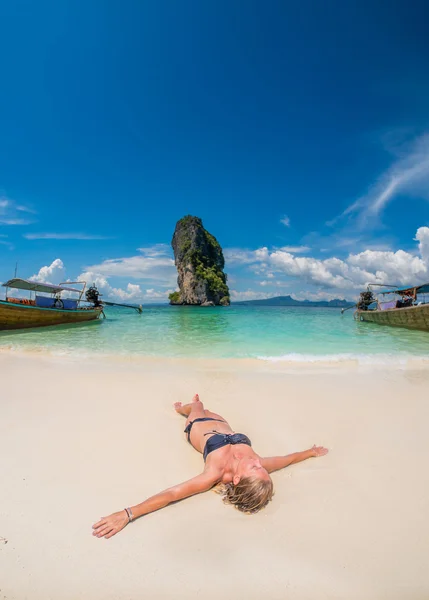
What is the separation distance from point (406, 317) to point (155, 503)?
73.8 ft

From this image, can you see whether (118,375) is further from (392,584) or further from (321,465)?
(392,584)

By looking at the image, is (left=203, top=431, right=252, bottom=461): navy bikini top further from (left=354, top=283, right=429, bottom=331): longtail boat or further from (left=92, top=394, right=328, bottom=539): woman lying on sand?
(left=354, top=283, right=429, bottom=331): longtail boat

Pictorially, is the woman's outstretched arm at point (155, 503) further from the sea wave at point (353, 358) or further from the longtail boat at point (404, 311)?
the longtail boat at point (404, 311)

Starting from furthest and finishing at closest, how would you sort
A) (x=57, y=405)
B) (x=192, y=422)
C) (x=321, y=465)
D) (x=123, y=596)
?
(x=57, y=405)
(x=192, y=422)
(x=321, y=465)
(x=123, y=596)

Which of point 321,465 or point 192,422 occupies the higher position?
point 192,422

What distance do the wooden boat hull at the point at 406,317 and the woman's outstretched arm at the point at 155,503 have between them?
20001 millimetres

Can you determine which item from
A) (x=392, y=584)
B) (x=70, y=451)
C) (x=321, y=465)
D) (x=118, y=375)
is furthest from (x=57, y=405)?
(x=392, y=584)

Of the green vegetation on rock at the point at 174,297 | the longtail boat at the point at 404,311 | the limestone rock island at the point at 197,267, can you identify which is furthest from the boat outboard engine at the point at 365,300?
the green vegetation on rock at the point at 174,297

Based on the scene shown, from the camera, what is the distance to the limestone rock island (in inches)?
3462

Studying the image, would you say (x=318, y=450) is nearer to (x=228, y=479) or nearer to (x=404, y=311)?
(x=228, y=479)

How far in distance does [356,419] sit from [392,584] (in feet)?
8.86

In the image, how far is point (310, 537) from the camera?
84.6 inches

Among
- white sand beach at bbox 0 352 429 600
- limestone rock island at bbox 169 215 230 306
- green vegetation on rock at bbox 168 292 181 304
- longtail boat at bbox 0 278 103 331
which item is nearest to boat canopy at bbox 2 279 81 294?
longtail boat at bbox 0 278 103 331

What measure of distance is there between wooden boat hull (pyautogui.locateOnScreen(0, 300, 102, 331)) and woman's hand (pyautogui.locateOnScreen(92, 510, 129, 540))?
1842 cm
